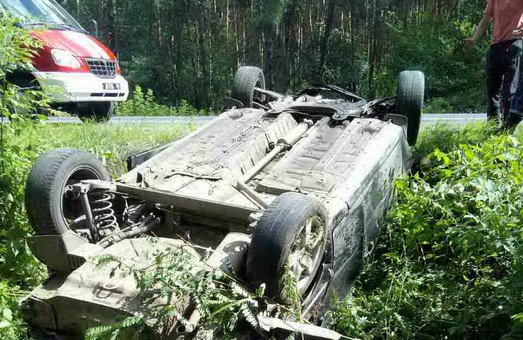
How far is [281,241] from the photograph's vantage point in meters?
2.76

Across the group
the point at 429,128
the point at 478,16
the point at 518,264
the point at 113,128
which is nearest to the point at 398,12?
the point at 478,16

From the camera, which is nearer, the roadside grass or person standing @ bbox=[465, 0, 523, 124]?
the roadside grass

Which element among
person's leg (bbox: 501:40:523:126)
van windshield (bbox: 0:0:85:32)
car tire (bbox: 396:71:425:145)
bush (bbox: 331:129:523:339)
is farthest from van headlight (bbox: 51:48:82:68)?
person's leg (bbox: 501:40:523:126)

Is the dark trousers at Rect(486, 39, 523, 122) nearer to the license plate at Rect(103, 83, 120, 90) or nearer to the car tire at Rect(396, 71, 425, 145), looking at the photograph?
the car tire at Rect(396, 71, 425, 145)

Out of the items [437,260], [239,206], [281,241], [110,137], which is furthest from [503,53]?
[110,137]

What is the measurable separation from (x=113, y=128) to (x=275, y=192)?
13.8 feet

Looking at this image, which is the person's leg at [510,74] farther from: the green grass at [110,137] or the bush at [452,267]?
the green grass at [110,137]

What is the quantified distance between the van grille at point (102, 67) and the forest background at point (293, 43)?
5.92m

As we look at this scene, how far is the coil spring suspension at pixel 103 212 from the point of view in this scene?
359cm

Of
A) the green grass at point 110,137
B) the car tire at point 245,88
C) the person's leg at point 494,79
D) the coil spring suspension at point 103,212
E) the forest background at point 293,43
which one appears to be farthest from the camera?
the forest background at point 293,43

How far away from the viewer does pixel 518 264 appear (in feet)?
10.0

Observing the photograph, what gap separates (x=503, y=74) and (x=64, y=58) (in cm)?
621

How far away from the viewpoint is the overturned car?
9.30ft

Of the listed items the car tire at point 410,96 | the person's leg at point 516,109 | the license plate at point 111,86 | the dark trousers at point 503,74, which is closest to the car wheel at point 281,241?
the car tire at point 410,96
